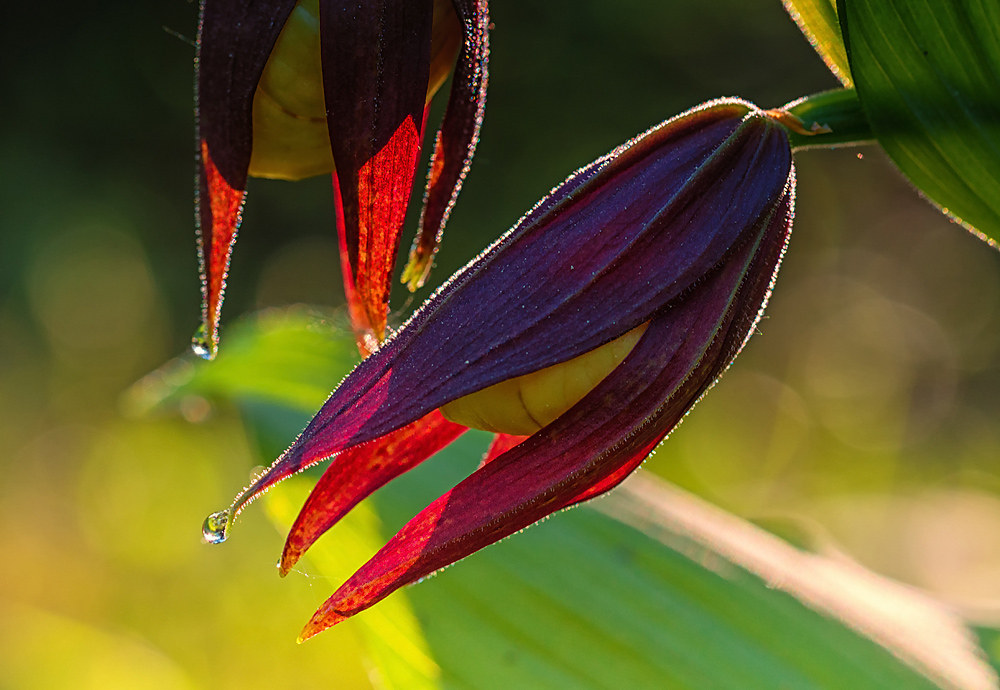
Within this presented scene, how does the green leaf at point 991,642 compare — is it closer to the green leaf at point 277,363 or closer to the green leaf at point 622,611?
the green leaf at point 622,611

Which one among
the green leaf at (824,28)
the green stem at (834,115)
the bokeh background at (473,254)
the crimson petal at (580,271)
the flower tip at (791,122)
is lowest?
the bokeh background at (473,254)

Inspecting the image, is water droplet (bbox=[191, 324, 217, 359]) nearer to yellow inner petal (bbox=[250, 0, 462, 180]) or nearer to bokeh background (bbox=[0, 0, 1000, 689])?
yellow inner petal (bbox=[250, 0, 462, 180])

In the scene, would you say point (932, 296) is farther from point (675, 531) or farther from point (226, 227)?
point (226, 227)

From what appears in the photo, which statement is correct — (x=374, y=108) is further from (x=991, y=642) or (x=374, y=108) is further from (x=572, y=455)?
(x=991, y=642)

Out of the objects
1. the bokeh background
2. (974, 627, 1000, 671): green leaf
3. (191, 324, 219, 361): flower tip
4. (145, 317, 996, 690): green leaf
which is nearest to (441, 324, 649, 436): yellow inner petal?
(191, 324, 219, 361): flower tip

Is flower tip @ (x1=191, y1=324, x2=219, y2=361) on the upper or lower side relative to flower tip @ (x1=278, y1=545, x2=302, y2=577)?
upper

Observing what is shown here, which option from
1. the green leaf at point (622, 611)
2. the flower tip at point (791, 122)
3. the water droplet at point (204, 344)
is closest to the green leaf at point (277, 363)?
the green leaf at point (622, 611)
